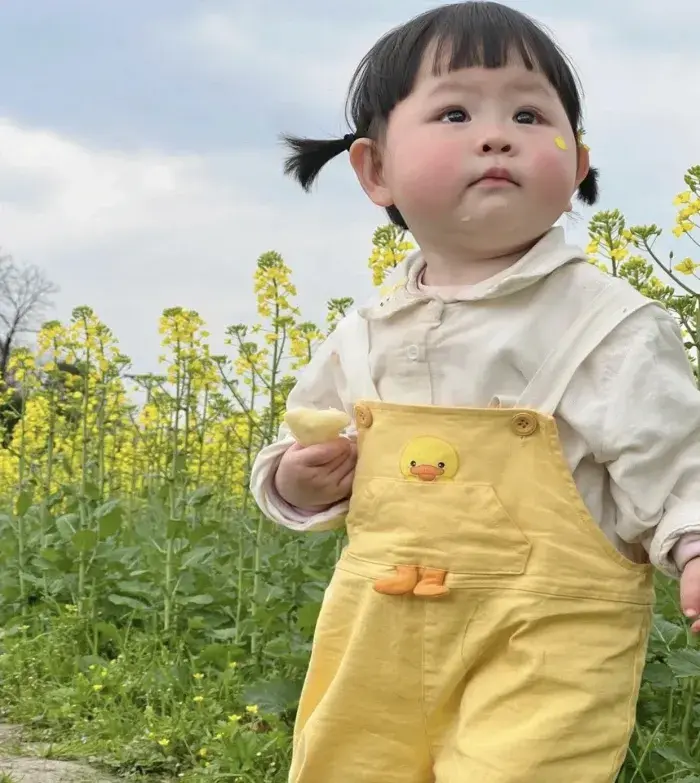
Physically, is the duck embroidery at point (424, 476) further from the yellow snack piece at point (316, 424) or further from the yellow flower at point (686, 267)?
the yellow flower at point (686, 267)

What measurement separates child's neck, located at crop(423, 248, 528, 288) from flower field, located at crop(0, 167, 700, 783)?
77 cm

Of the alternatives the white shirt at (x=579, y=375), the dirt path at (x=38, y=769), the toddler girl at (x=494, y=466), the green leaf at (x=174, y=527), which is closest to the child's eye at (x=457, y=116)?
the toddler girl at (x=494, y=466)

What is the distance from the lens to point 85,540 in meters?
3.63

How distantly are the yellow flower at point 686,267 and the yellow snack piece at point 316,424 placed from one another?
130 cm

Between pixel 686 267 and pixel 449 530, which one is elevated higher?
pixel 686 267

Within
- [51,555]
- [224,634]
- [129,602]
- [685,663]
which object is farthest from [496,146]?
[51,555]

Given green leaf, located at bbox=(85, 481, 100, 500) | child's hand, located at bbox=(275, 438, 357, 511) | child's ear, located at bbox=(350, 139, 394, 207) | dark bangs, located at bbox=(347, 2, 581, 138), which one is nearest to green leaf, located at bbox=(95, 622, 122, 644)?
green leaf, located at bbox=(85, 481, 100, 500)

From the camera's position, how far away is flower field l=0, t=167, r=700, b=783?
2523 mm

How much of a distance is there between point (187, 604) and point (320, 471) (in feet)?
6.38

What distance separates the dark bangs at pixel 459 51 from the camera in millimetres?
1620

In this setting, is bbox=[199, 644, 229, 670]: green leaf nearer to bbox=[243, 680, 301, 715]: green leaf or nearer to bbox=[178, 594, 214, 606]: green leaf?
bbox=[178, 594, 214, 606]: green leaf

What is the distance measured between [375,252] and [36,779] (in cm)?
180

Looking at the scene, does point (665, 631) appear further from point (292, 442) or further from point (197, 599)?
point (197, 599)

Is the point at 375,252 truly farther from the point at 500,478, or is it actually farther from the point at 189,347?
the point at 500,478
